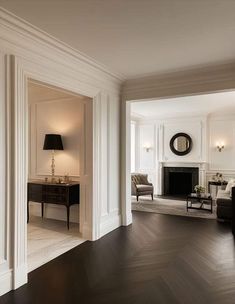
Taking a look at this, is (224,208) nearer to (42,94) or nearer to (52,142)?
(52,142)

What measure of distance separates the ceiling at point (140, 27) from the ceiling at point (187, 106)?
2.47 metres

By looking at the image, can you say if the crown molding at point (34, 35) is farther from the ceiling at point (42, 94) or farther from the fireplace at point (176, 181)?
the fireplace at point (176, 181)

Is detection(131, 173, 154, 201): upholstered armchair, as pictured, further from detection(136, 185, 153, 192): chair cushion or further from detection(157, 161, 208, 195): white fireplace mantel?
detection(157, 161, 208, 195): white fireplace mantel

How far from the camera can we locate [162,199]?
7648 millimetres

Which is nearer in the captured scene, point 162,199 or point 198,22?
point 198,22

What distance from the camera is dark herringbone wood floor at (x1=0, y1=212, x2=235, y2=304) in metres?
2.45

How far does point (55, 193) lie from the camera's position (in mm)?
4520

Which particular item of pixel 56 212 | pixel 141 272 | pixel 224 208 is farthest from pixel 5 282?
pixel 224 208

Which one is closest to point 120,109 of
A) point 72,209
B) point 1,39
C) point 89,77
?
point 89,77

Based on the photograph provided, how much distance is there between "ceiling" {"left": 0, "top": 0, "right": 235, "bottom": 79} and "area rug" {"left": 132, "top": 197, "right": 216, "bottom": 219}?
11.5ft

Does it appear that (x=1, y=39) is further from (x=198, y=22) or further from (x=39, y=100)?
(x=39, y=100)

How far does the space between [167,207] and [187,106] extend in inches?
115

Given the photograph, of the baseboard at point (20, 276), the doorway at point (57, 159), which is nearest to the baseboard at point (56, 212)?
the doorway at point (57, 159)

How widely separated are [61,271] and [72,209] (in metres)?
1.96
